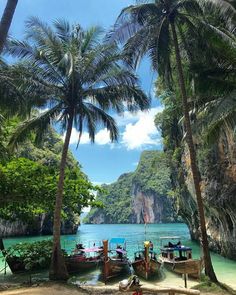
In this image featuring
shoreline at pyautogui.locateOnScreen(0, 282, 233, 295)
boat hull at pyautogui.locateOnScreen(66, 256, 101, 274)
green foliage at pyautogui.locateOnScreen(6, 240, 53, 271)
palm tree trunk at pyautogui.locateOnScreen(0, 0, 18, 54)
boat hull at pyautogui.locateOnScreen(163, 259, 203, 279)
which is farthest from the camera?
boat hull at pyautogui.locateOnScreen(66, 256, 101, 274)

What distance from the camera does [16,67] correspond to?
15617mm

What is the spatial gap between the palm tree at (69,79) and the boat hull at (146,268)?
475 cm

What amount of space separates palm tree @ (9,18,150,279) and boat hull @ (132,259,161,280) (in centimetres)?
475

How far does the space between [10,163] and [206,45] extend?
1014cm

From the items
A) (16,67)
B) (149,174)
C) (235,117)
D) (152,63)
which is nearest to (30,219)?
(16,67)

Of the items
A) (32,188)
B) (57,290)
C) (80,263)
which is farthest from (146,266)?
(32,188)

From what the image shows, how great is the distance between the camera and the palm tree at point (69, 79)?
15875mm

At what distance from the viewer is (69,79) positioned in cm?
1591

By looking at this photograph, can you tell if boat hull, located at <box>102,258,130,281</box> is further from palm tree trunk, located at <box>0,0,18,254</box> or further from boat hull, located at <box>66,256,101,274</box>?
palm tree trunk, located at <box>0,0,18,254</box>

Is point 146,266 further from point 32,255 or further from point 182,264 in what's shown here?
point 32,255

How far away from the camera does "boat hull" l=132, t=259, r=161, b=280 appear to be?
17.5 m

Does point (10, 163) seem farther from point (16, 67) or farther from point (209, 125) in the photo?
point (209, 125)

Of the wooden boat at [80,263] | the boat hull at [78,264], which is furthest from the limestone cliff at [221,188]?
the boat hull at [78,264]

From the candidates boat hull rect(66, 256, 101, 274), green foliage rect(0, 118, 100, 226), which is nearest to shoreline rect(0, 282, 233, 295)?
green foliage rect(0, 118, 100, 226)
